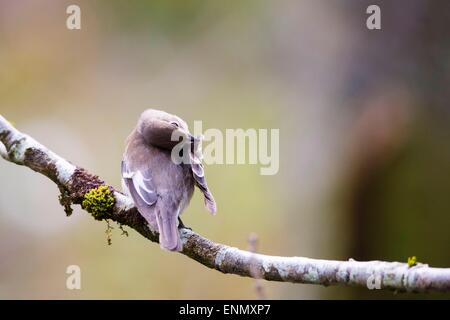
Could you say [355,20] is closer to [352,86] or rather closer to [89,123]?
[352,86]

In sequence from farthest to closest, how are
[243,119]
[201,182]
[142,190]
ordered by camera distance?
[243,119] < [201,182] < [142,190]

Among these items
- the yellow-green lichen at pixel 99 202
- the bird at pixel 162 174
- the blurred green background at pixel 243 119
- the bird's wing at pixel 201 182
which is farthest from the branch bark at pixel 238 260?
the blurred green background at pixel 243 119

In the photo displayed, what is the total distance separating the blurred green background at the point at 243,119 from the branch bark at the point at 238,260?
9.66 ft

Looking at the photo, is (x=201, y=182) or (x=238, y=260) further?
(x=201, y=182)

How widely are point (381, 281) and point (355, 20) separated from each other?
192 inches

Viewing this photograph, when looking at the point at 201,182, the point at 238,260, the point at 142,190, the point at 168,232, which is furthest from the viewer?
the point at 201,182

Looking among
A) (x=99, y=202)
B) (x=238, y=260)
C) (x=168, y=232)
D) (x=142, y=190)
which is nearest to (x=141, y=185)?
(x=142, y=190)

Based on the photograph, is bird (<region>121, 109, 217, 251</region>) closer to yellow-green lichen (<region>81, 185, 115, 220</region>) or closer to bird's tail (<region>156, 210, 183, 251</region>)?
bird's tail (<region>156, 210, 183, 251</region>)

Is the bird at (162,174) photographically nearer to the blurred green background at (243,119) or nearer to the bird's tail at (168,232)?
the bird's tail at (168,232)

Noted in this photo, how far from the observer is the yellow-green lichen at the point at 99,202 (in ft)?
14.4

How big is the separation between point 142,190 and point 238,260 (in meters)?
1.03

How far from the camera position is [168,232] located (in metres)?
4.15

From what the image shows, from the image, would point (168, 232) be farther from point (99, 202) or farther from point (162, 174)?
point (162, 174)

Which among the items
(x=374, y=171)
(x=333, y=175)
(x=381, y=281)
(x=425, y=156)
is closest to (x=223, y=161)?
(x=333, y=175)
